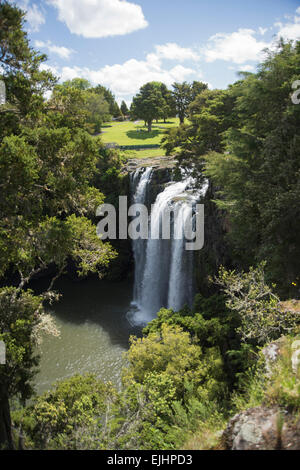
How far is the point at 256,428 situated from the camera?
4.66 m

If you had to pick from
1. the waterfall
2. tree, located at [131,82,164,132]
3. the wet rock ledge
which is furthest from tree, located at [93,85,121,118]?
the waterfall

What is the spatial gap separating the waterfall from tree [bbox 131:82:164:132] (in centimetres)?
2885

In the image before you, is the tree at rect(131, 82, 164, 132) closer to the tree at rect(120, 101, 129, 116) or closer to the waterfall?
the tree at rect(120, 101, 129, 116)

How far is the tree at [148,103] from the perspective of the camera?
5050cm

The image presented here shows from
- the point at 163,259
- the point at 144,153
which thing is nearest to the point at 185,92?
the point at 144,153

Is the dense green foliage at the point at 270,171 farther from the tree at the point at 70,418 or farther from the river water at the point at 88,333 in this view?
the river water at the point at 88,333

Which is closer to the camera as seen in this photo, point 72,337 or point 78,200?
point 78,200

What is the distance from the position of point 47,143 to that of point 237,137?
A: 9.15m

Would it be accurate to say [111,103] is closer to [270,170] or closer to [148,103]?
[148,103]

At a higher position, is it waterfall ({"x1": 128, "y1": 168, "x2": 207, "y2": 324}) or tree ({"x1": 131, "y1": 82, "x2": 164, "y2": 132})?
tree ({"x1": 131, "y1": 82, "x2": 164, "y2": 132})

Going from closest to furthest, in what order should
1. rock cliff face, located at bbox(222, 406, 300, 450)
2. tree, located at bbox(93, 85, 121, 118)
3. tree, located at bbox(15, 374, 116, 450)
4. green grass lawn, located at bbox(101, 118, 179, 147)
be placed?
rock cliff face, located at bbox(222, 406, 300, 450)
tree, located at bbox(15, 374, 116, 450)
green grass lawn, located at bbox(101, 118, 179, 147)
tree, located at bbox(93, 85, 121, 118)

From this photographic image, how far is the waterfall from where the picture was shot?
848 inches
